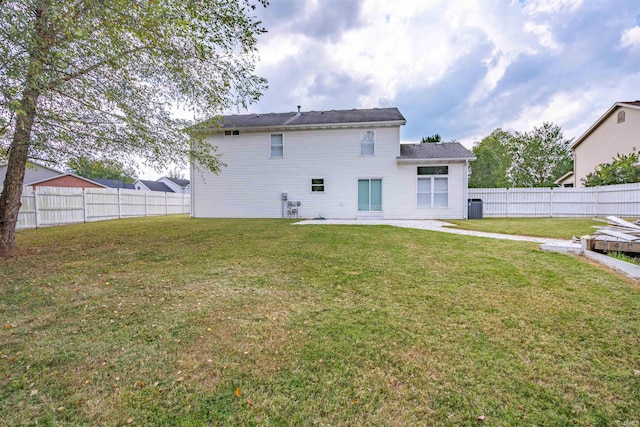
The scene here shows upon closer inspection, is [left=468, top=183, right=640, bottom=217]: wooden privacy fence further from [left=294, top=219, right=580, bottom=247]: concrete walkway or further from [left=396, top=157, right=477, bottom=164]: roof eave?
[left=294, top=219, right=580, bottom=247]: concrete walkway

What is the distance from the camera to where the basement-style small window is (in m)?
14.1

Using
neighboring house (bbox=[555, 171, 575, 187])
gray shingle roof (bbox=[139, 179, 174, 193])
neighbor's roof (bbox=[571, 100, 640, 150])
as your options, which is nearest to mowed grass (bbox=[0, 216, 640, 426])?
neighbor's roof (bbox=[571, 100, 640, 150])

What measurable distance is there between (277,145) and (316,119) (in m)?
2.44

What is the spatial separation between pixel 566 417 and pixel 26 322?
15.5 feet

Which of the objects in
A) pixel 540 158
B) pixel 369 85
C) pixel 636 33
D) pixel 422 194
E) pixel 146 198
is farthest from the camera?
pixel 540 158

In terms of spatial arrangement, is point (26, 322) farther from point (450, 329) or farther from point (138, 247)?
point (450, 329)

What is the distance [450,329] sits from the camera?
8.75ft

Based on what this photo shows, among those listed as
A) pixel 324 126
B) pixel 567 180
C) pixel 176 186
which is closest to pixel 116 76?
pixel 324 126

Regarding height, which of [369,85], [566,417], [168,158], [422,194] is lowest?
[566,417]

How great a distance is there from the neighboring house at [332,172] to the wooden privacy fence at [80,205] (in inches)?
196

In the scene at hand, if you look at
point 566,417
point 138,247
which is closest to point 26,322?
point 138,247

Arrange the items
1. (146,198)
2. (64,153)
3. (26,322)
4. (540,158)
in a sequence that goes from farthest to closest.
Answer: (540,158) < (146,198) < (64,153) < (26,322)

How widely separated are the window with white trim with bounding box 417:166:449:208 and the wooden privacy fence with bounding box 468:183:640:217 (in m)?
2.23

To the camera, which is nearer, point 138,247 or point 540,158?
point 138,247
